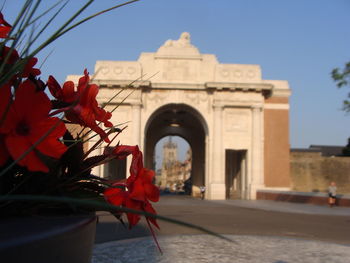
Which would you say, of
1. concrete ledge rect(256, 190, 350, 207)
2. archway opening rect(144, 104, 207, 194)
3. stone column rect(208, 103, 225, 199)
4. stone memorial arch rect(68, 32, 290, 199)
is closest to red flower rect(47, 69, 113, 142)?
concrete ledge rect(256, 190, 350, 207)

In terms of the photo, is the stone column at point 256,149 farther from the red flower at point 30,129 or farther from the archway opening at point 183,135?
the red flower at point 30,129

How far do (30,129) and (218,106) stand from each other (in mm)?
23898

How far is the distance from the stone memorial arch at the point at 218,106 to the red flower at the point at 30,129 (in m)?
23.2

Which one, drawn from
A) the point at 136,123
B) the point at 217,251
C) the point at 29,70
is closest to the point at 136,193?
the point at 29,70

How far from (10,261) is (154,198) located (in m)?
0.36

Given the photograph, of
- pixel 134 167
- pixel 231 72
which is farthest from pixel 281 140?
pixel 134 167

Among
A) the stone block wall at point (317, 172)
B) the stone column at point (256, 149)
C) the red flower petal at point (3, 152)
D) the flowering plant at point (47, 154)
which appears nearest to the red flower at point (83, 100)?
the flowering plant at point (47, 154)

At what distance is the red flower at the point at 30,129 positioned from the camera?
69 cm

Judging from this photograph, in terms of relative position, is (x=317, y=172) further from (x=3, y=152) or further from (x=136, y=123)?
(x=3, y=152)

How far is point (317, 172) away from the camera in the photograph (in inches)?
1224

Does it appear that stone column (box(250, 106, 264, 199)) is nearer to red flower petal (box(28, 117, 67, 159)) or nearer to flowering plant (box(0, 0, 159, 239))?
flowering plant (box(0, 0, 159, 239))

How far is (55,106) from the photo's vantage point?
1.00m

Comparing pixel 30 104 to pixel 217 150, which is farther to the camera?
pixel 217 150

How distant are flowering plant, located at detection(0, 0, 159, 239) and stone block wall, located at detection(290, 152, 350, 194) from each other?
100ft
